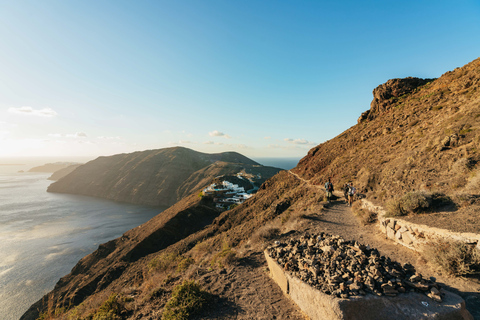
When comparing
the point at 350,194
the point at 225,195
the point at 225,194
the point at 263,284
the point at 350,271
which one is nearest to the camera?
the point at 350,271

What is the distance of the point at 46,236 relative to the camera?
45188mm

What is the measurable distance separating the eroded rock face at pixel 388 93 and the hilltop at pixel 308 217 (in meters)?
0.14

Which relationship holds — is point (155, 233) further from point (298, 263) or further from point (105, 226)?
point (105, 226)

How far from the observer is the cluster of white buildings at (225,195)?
4332 cm

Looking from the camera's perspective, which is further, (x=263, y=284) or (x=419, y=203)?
(x=419, y=203)

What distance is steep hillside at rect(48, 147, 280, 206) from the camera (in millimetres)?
85625

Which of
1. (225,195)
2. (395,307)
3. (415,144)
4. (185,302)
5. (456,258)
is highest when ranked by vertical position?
(415,144)

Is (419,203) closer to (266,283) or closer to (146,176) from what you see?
(266,283)

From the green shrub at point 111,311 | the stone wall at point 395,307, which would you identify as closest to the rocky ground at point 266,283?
the stone wall at point 395,307

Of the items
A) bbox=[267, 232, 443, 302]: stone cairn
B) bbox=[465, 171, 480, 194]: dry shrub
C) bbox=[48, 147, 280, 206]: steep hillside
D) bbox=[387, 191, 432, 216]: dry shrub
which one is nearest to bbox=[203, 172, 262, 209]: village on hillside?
bbox=[48, 147, 280, 206]: steep hillside

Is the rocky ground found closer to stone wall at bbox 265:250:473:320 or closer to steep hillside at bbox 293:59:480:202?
stone wall at bbox 265:250:473:320

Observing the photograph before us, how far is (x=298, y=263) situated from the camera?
18.3 feet

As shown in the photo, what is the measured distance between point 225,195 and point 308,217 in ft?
121

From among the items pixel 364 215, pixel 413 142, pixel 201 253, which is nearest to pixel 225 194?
pixel 201 253
